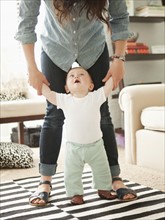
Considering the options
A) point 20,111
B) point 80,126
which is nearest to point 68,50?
point 80,126

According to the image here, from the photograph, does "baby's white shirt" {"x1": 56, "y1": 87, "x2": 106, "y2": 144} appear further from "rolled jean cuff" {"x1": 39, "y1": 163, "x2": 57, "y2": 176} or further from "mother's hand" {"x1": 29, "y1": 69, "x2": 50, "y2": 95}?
"rolled jean cuff" {"x1": 39, "y1": 163, "x2": 57, "y2": 176}

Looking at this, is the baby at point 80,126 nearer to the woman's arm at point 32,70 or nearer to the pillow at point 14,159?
the woman's arm at point 32,70

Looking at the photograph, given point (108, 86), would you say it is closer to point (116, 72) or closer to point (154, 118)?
point (116, 72)

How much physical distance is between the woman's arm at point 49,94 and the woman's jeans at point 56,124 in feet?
0.26

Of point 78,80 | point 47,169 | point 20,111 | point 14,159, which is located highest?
point 78,80

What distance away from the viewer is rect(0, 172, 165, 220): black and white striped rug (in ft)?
4.72

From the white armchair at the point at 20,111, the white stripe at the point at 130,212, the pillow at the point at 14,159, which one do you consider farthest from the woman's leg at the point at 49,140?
the white armchair at the point at 20,111

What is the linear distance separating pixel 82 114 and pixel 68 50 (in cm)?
25

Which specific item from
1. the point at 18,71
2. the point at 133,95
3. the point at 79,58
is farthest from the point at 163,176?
the point at 18,71

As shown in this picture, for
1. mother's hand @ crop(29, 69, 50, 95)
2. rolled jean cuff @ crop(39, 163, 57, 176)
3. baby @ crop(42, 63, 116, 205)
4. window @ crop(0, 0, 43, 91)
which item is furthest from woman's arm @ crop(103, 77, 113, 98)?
window @ crop(0, 0, 43, 91)

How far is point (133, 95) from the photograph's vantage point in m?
2.29

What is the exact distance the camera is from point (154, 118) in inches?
84.8

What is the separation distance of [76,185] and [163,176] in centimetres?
64

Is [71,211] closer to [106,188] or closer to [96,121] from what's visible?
[106,188]
